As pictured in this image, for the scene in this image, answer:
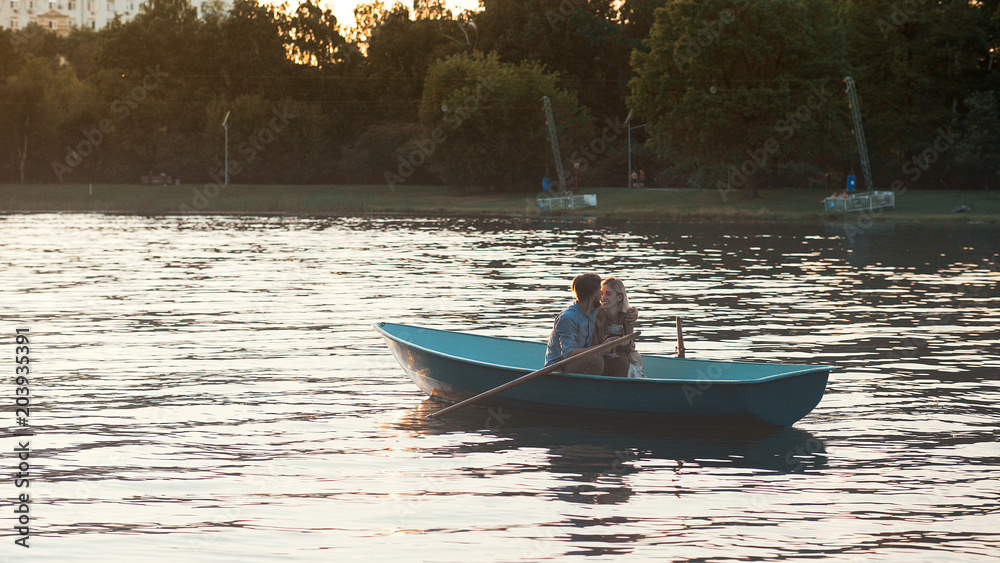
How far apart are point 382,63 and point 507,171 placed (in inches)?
1220

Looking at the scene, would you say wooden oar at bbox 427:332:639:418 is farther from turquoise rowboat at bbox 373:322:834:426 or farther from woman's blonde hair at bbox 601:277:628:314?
woman's blonde hair at bbox 601:277:628:314

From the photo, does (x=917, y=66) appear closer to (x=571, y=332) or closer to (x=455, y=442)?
(x=571, y=332)

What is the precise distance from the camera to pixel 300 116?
10962 centimetres

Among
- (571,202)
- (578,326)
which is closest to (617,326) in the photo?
(578,326)

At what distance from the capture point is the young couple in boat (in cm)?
1338

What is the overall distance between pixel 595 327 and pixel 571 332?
1.00 ft

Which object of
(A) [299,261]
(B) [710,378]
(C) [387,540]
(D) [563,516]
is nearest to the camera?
(C) [387,540]

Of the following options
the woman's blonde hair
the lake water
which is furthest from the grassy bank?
the woman's blonde hair

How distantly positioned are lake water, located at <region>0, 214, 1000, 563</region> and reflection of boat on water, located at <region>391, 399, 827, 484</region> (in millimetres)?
40

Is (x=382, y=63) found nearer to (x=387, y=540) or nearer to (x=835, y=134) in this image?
(x=835, y=134)

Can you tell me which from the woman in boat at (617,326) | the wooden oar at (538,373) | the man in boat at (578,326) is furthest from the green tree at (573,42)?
the wooden oar at (538,373)

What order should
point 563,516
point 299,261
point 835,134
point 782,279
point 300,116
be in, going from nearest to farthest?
point 563,516 → point 782,279 → point 299,261 → point 835,134 → point 300,116

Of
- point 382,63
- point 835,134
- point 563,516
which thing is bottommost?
point 563,516

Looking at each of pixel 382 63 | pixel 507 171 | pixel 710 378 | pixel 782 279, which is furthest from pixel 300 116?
pixel 710 378
